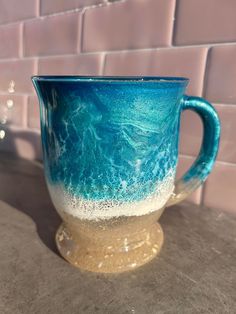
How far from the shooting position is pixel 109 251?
0.93 ft

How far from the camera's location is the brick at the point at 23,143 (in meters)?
0.60

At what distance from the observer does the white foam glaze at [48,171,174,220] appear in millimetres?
256

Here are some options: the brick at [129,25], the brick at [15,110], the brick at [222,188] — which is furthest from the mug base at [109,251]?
the brick at [15,110]

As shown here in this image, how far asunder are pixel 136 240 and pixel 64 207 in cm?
8

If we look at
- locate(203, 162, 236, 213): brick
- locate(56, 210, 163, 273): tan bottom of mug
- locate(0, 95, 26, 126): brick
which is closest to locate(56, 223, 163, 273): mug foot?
locate(56, 210, 163, 273): tan bottom of mug

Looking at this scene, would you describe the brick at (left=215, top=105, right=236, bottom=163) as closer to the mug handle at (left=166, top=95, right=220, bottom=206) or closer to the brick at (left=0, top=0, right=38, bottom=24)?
the mug handle at (left=166, top=95, right=220, bottom=206)

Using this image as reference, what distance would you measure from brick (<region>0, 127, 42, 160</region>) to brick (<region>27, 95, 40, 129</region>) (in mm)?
14

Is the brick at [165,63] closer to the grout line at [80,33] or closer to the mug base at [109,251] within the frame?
the grout line at [80,33]

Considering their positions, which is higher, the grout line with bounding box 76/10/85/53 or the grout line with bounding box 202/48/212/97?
the grout line with bounding box 76/10/85/53

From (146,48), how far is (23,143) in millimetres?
313

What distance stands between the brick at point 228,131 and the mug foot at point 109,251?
162mm

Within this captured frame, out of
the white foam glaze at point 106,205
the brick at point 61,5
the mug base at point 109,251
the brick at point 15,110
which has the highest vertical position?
the brick at point 61,5

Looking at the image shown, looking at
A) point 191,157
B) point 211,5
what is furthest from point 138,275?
point 211,5

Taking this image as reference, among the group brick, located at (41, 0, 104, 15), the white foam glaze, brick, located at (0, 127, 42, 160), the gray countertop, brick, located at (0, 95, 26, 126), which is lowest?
the gray countertop
